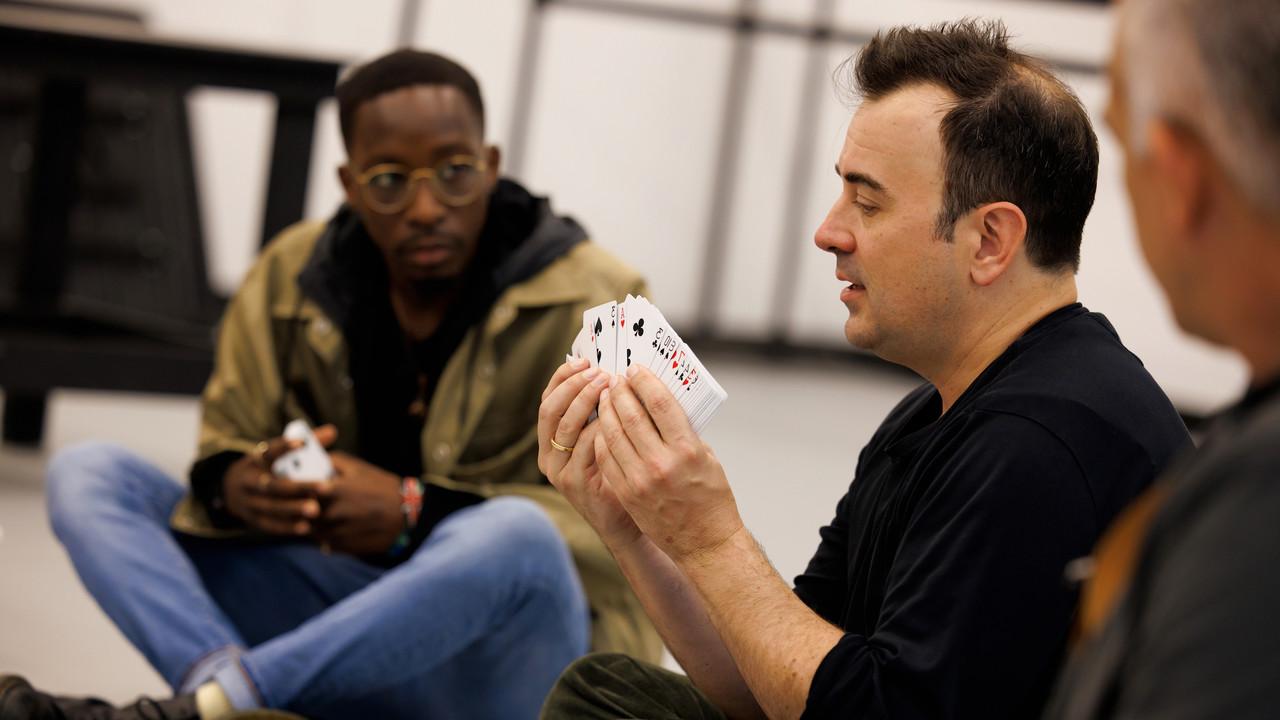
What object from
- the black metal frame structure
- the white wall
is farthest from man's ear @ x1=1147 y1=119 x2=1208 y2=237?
the white wall

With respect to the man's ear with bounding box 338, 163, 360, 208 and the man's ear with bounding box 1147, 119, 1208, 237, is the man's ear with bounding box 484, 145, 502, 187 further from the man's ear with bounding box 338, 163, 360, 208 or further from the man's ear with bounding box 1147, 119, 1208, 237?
the man's ear with bounding box 1147, 119, 1208, 237

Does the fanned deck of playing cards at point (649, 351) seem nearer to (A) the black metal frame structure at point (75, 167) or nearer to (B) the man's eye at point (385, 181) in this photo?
(B) the man's eye at point (385, 181)

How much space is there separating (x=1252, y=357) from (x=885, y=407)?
19.4 ft

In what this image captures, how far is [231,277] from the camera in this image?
7.41 meters

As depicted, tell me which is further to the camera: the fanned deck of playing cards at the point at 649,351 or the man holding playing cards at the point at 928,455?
the fanned deck of playing cards at the point at 649,351

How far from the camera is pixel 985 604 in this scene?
1447mm

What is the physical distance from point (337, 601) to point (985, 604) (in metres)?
1.58

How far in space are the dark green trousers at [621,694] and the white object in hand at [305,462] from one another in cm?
87

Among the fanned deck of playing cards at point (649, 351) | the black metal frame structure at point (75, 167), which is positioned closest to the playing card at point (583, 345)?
the fanned deck of playing cards at point (649, 351)

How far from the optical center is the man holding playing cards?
1463 millimetres

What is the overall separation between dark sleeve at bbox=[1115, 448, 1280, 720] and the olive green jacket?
1876 mm

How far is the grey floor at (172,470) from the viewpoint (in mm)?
3182

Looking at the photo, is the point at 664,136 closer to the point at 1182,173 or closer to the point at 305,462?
the point at 305,462

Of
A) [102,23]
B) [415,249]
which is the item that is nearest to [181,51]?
[102,23]
